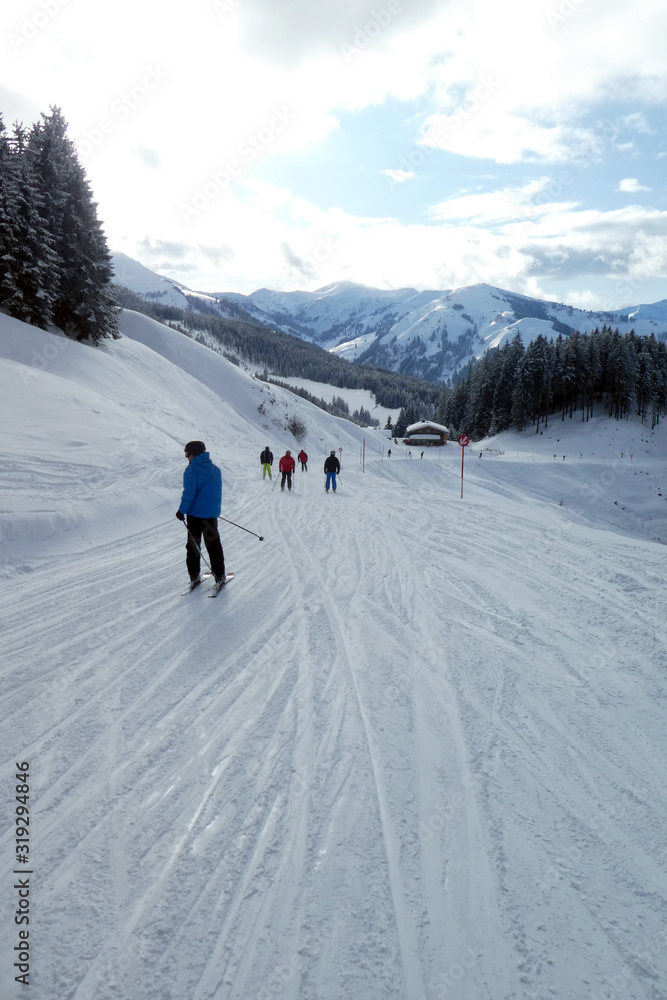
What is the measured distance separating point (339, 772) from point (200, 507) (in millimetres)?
4494

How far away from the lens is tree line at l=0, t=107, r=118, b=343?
93.6 feet

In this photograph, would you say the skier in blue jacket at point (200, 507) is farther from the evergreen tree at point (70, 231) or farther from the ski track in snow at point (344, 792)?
the evergreen tree at point (70, 231)

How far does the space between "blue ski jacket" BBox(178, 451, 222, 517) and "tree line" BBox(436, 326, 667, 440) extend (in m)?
68.7

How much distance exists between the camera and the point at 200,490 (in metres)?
6.93

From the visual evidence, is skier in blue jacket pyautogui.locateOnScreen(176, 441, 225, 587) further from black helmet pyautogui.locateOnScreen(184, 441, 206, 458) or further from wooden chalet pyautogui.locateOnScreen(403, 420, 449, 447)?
wooden chalet pyautogui.locateOnScreen(403, 420, 449, 447)

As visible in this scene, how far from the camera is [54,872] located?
255cm

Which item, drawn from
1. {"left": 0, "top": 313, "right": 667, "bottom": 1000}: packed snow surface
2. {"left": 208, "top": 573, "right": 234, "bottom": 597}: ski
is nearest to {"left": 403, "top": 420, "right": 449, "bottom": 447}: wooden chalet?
{"left": 0, "top": 313, "right": 667, "bottom": 1000}: packed snow surface

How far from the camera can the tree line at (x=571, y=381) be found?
67375mm

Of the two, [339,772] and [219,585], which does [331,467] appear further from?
[339,772]

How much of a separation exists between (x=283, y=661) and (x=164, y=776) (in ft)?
5.82

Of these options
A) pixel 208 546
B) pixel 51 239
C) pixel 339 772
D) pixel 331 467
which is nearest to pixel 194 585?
pixel 208 546

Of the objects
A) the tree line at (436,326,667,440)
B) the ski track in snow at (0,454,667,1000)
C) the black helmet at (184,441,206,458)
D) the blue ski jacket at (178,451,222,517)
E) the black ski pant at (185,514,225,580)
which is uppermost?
the tree line at (436,326,667,440)

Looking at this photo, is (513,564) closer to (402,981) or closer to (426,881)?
(426,881)

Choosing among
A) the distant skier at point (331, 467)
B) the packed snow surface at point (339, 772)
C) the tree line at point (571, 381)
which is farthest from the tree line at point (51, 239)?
the tree line at point (571, 381)
